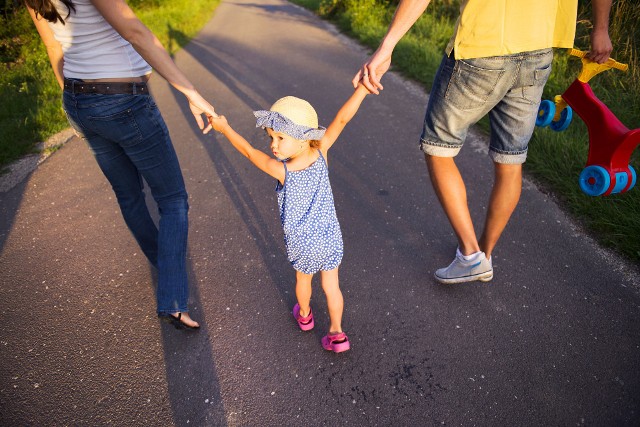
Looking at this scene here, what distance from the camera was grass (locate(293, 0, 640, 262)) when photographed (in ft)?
10.1

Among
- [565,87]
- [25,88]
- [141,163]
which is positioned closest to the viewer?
[141,163]

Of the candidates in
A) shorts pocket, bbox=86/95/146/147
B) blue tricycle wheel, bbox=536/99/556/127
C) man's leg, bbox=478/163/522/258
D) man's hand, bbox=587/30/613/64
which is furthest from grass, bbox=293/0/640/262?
shorts pocket, bbox=86/95/146/147

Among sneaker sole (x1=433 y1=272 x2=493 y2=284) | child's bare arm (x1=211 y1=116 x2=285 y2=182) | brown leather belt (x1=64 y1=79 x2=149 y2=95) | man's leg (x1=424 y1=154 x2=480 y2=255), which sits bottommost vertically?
sneaker sole (x1=433 y1=272 x2=493 y2=284)

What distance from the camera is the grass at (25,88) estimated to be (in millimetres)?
5133

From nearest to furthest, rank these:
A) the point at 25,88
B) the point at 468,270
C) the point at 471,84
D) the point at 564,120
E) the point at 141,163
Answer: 1. the point at 471,84
2. the point at 141,163
3. the point at 468,270
4. the point at 564,120
5. the point at 25,88

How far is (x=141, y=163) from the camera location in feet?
7.46

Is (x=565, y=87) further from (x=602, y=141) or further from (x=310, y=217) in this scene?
(x=310, y=217)

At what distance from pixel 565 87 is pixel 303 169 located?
4481 millimetres

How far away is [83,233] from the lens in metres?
3.52

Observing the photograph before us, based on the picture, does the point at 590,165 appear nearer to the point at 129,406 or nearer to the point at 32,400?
the point at 129,406

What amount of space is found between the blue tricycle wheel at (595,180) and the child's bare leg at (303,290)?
66.5 inches

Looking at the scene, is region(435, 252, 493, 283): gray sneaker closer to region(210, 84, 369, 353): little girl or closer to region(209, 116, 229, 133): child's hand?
region(210, 84, 369, 353): little girl

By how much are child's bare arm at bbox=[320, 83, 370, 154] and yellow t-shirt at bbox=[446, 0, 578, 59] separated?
0.65 metres

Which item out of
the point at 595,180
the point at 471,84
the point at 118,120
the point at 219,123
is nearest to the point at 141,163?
the point at 118,120
